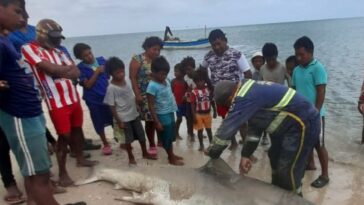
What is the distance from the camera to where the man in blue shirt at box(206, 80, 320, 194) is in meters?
3.75

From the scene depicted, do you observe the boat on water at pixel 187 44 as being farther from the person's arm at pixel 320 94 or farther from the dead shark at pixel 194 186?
the dead shark at pixel 194 186

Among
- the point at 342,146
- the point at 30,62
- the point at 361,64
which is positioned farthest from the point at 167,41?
the point at 30,62

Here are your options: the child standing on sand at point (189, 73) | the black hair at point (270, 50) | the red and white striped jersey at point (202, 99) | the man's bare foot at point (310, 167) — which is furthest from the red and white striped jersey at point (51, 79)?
the man's bare foot at point (310, 167)

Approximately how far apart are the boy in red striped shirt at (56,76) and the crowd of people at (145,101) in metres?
0.01

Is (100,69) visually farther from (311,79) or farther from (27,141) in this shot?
(311,79)

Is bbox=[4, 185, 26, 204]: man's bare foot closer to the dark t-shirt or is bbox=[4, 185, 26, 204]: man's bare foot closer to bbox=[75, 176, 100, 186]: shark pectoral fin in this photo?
bbox=[75, 176, 100, 186]: shark pectoral fin

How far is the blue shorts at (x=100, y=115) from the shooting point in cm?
624

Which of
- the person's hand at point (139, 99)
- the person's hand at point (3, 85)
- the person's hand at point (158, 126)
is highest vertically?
the person's hand at point (3, 85)

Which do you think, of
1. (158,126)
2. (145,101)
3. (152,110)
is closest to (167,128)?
(158,126)

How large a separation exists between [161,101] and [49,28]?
1.90 meters

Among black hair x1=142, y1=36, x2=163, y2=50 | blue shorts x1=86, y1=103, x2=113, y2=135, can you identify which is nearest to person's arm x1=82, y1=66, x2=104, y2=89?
blue shorts x1=86, y1=103, x2=113, y2=135

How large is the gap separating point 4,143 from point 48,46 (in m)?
1.25

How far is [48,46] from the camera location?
461 cm

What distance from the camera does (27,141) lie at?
3414mm
